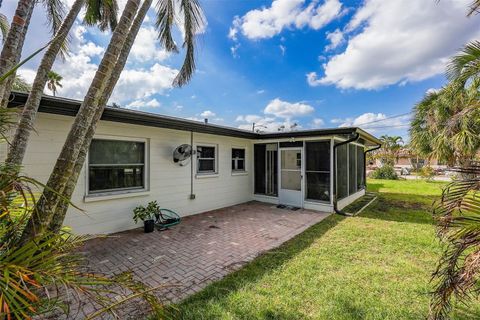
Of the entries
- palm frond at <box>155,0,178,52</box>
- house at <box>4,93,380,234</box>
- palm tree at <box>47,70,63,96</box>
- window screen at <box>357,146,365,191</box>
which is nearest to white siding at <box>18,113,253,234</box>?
house at <box>4,93,380,234</box>

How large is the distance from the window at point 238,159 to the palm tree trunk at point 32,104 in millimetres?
6282

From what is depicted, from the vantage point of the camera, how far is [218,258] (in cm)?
415

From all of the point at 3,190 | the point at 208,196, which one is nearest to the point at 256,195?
the point at 208,196

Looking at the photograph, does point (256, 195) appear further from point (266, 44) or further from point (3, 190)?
point (3, 190)

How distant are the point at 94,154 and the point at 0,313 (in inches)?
205

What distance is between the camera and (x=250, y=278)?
3418 millimetres

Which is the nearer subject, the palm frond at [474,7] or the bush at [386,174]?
the palm frond at [474,7]

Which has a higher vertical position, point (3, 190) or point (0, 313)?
point (3, 190)

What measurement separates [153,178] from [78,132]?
433 cm

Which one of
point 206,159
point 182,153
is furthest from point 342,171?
point 182,153

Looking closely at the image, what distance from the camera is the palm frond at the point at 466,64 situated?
9.72 feet

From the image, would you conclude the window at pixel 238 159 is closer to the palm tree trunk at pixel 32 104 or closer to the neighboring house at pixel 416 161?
the palm tree trunk at pixel 32 104

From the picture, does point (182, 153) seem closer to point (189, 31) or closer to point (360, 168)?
point (189, 31)

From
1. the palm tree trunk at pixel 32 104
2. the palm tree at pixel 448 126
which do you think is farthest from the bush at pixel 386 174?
the palm tree trunk at pixel 32 104
